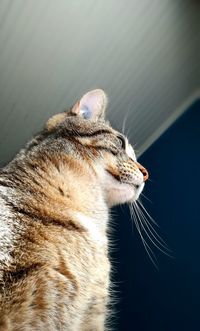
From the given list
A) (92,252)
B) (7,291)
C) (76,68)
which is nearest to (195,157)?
(76,68)

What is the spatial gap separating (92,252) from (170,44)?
3.61ft

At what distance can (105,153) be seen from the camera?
998 mm

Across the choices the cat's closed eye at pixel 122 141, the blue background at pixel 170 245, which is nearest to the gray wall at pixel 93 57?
the blue background at pixel 170 245

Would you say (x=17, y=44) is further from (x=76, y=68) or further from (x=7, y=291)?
(x=7, y=291)

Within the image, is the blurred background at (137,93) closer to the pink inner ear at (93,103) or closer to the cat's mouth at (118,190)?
the pink inner ear at (93,103)

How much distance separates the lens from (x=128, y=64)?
1.73 meters

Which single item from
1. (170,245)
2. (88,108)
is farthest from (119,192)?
(170,245)

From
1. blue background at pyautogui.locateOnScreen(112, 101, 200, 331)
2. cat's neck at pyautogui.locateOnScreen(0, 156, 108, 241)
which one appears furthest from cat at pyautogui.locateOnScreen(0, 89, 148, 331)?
blue background at pyautogui.locateOnScreen(112, 101, 200, 331)

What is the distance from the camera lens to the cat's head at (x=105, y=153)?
3.22 feet

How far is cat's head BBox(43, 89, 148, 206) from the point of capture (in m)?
0.98

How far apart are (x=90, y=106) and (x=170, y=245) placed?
2.66ft

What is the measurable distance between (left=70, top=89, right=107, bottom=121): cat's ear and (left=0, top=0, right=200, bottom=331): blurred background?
436mm

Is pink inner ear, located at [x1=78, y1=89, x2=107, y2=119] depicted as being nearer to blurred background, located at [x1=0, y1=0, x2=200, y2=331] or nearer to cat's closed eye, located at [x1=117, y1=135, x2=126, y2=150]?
cat's closed eye, located at [x1=117, y1=135, x2=126, y2=150]

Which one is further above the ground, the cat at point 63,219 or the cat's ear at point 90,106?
the cat's ear at point 90,106
